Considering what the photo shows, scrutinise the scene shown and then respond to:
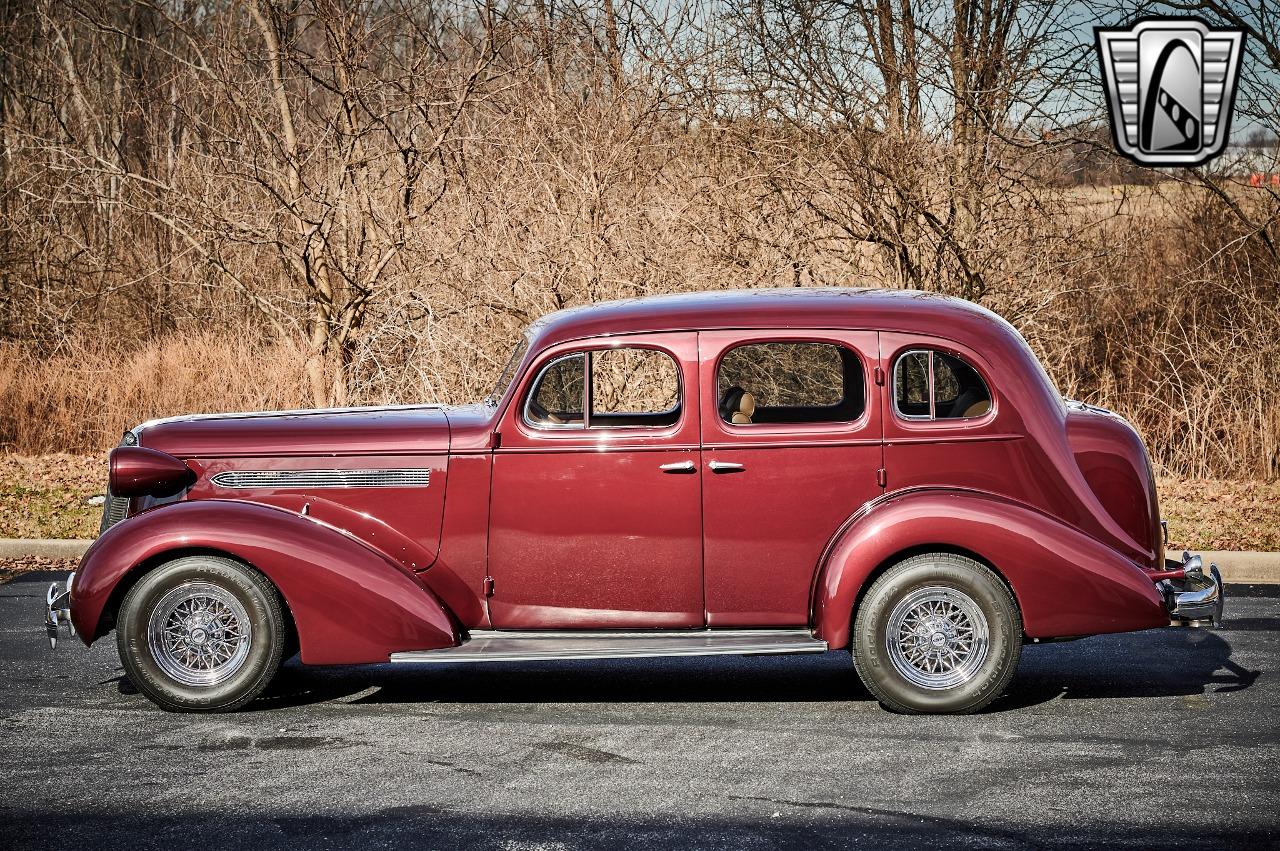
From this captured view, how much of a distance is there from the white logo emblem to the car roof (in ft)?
26.5

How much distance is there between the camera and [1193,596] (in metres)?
6.04

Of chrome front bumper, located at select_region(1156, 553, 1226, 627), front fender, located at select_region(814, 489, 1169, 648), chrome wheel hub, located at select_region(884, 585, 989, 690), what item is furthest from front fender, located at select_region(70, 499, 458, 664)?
chrome front bumper, located at select_region(1156, 553, 1226, 627)

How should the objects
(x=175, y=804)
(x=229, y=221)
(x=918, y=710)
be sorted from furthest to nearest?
(x=229, y=221)
(x=918, y=710)
(x=175, y=804)

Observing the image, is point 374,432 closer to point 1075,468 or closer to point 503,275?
point 1075,468

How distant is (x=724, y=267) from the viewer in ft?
45.3

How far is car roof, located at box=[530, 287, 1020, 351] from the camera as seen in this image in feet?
20.5

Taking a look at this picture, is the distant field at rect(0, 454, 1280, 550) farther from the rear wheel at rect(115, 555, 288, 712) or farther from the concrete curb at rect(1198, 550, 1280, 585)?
the rear wheel at rect(115, 555, 288, 712)

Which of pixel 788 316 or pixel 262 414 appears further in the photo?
pixel 262 414

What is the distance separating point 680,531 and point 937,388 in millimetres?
1374

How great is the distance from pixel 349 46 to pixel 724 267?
4.26m

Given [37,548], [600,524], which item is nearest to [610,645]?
[600,524]

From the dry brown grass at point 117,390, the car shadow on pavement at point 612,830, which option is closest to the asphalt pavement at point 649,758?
the car shadow on pavement at point 612,830

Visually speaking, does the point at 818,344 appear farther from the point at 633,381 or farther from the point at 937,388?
the point at 633,381

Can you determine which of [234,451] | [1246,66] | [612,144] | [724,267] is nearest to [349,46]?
[612,144]
